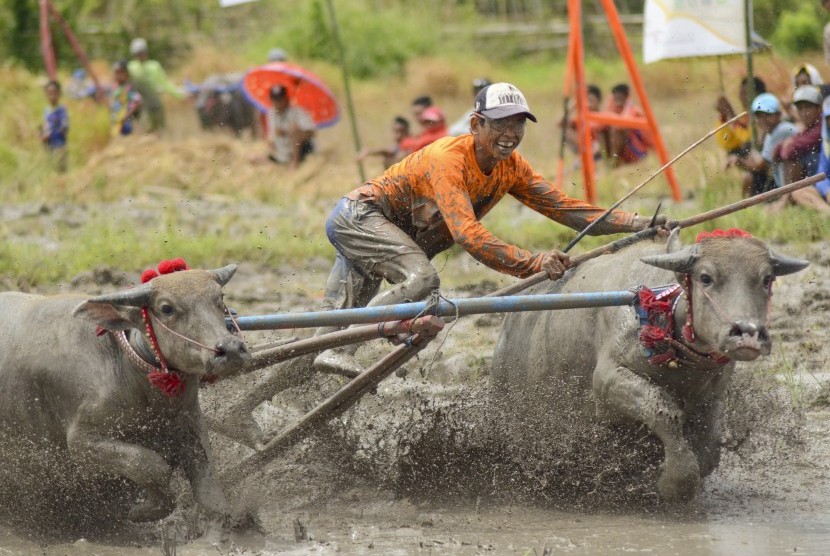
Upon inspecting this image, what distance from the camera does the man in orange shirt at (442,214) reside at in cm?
602

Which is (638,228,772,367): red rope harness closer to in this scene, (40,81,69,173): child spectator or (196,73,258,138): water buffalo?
(40,81,69,173): child spectator

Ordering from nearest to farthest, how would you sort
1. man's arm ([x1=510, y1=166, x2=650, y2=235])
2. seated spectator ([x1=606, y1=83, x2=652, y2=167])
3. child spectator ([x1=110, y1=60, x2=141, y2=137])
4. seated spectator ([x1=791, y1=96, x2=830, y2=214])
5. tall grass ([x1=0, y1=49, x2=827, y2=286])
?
man's arm ([x1=510, y1=166, x2=650, y2=235])
seated spectator ([x1=791, y1=96, x2=830, y2=214])
tall grass ([x1=0, y1=49, x2=827, y2=286])
seated spectator ([x1=606, y1=83, x2=652, y2=167])
child spectator ([x1=110, y1=60, x2=141, y2=137])

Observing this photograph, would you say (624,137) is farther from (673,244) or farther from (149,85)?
(673,244)

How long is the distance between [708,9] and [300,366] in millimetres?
5674

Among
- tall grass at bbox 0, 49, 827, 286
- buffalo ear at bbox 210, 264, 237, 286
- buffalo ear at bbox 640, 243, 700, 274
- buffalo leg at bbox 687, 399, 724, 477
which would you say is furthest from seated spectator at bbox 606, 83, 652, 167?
buffalo ear at bbox 210, 264, 237, 286

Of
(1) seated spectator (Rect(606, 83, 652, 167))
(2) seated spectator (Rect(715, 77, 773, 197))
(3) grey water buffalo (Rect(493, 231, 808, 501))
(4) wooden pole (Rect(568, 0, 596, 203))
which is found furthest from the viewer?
(1) seated spectator (Rect(606, 83, 652, 167))

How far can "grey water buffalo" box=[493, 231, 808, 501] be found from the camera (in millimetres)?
5340

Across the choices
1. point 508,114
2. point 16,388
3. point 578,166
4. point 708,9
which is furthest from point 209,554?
point 578,166

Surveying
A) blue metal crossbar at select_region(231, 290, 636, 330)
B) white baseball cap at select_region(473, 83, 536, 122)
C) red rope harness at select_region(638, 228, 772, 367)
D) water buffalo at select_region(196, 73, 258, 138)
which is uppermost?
white baseball cap at select_region(473, 83, 536, 122)

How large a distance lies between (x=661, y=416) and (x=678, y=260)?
73 cm

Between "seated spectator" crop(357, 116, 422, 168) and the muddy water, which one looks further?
"seated spectator" crop(357, 116, 422, 168)

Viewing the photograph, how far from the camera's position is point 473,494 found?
6.41 metres

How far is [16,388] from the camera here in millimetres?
5844

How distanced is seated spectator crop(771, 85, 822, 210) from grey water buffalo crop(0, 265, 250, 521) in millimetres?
Answer: 5457
